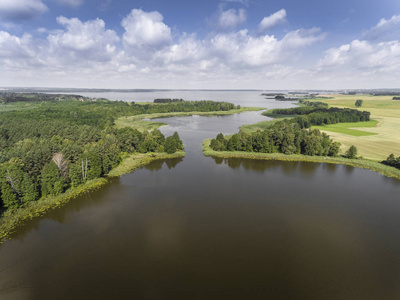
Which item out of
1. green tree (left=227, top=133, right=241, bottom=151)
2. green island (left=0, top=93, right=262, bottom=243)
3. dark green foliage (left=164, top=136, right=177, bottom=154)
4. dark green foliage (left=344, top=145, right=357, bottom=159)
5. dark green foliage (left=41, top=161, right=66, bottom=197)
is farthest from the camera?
green tree (left=227, top=133, right=241, bottom=151)

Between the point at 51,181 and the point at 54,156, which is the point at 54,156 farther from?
the point at 51,181

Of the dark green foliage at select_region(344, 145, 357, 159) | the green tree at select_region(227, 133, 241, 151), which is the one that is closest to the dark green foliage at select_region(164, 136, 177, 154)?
the green tree at select_region(227, 133, 241, 151)

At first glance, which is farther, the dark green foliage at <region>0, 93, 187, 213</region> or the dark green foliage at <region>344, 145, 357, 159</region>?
the dark green foliage at <region>344, 145, 357, 159</region>

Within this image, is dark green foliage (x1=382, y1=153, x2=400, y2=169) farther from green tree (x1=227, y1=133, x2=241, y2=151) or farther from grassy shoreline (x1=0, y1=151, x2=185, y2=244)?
grassy shoreline (x1=0, y1=151, x2=185, y2=244)

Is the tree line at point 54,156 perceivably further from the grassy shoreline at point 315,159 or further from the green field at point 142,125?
the green field at point 142,125

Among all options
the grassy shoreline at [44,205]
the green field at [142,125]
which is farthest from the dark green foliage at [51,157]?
the green field at [142,125]

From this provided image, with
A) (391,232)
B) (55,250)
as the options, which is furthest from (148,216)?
(391,232)
